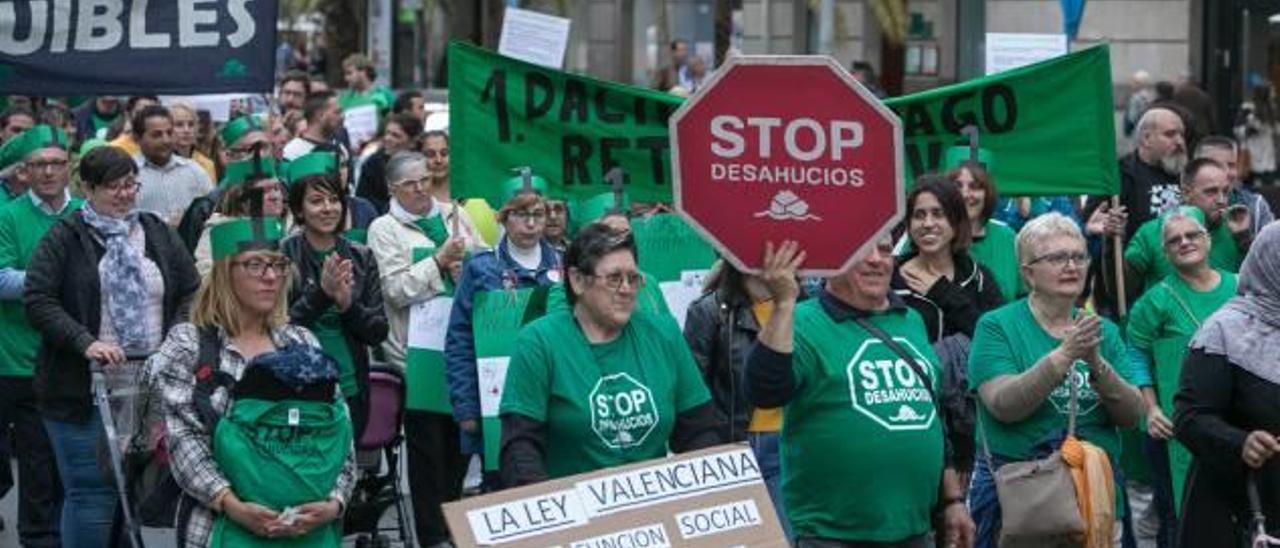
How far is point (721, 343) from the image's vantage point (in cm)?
915

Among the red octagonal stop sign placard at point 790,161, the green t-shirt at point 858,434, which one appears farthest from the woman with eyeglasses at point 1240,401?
the red octagonal stop sign placard at point 790,161

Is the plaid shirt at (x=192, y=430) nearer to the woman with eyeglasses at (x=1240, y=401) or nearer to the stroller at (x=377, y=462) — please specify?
the woman with eyeglasses at (x=1240, y=401)

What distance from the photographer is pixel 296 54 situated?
45062 mm

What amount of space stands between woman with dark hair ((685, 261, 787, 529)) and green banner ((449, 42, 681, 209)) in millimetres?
1222

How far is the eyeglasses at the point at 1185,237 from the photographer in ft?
34.4

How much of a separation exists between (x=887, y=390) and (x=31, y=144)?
17.2 feet

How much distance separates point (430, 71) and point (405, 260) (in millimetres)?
31868

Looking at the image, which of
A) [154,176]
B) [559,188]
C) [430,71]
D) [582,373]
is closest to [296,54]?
[430,71]

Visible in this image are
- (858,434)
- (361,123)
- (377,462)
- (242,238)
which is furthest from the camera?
(361,123)

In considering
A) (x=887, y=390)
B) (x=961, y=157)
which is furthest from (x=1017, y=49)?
(x=887, y=390)

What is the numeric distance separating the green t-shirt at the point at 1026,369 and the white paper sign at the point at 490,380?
2483 mm

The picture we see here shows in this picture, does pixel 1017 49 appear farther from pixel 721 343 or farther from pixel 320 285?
pixel 721 343

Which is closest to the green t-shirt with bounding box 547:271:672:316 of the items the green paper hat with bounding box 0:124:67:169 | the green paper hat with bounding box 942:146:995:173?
the green paper hat with bounding box 942:146:995:173

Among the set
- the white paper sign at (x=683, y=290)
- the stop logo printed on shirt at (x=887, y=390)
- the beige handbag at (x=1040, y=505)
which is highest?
the stop logo printed on shirt at (x=887, y=390)
